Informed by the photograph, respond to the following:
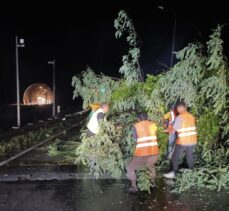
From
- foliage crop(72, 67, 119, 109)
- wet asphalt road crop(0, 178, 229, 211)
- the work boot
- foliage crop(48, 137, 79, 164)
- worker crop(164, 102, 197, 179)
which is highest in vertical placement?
foliage crop(72, 67, 119, 109)

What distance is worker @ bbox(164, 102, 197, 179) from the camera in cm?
810

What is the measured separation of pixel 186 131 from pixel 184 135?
0.29ft

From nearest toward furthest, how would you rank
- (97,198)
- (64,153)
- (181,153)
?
1. (97,198)
2. (181,153)
3. (64,153)

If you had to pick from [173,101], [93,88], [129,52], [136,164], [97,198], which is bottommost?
[97,198]

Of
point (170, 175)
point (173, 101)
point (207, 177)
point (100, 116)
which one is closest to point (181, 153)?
point (170, 175)

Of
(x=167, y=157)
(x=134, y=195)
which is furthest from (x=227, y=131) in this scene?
(x=134, y=195)

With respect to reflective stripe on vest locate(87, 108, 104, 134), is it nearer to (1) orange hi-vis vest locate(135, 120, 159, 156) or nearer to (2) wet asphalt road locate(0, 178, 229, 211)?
(2) wet asphalt road locate(0, 178, 229, 211)

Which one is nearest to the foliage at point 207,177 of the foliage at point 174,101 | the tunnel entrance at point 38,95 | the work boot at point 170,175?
the foliage at point 174,101

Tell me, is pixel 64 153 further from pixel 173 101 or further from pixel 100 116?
pixel 173 101

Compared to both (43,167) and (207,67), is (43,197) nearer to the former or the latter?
(43,167)

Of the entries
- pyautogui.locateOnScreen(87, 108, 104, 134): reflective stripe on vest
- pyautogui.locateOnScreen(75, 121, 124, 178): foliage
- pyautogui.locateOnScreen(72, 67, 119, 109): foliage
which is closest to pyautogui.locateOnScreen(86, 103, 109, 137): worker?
pyautogui.locateOnScreen(87, 108, 104, 134): reflective stripe on vest

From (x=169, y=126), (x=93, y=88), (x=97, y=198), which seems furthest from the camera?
(x=93, y=88)

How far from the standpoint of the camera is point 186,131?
812 centimetres

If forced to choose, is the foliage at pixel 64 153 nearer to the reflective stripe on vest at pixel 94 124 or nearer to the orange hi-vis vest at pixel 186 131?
the reflective stripe on vest at pixel 94 124
